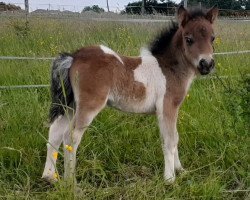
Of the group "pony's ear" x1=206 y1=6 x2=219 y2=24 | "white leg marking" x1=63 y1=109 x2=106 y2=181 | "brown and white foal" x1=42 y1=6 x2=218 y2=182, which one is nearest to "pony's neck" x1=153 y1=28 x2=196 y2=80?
"brown and white foal" x1=42 y1=6 x2=218 y2=182

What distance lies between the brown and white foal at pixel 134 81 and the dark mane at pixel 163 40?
0.02m

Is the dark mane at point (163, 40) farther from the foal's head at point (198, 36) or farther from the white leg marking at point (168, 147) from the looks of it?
the white leg marking at point (168, 147)

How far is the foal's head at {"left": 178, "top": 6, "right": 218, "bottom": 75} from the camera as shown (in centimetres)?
360

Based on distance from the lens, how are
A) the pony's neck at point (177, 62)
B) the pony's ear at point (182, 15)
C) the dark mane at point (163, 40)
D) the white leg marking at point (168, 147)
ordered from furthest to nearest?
the dark mane at point (163, 40) → the pony's neck at point (177, 62) → the pony's ear at point (182, 15) → the white leg marking at point (168, 147)

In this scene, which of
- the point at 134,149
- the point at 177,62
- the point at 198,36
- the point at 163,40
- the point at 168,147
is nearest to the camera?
the point at 198,36

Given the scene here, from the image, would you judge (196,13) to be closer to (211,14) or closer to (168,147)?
(211,14)

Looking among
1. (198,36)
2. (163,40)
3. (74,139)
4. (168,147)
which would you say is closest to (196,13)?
(198,36)

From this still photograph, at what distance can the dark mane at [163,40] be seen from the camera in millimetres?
4109

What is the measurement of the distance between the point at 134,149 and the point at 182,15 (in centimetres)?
145

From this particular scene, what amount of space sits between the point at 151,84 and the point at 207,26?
0.74 meters

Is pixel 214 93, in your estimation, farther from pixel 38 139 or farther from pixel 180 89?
pixel 38 139

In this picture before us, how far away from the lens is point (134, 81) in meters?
3.82

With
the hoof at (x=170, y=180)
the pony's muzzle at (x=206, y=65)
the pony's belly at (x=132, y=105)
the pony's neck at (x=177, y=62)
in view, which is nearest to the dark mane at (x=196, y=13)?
the pony's neck at (x=177, y=62)

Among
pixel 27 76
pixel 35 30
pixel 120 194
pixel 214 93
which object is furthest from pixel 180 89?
pixel 35 30
